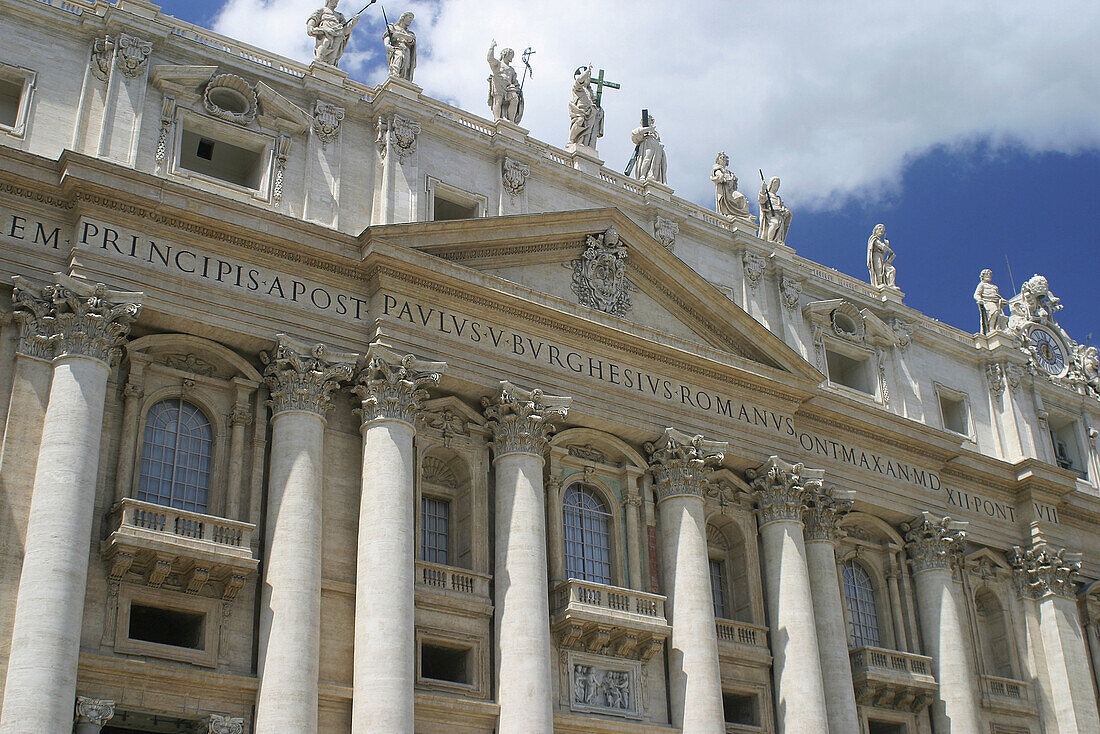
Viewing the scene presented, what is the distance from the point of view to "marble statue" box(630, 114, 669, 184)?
38.5 meters

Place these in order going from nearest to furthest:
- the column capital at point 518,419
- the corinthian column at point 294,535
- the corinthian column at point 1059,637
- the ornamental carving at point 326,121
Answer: the corinthian column at point 294,535 → the column capital at point 518,419 → the ornamental carving at point 326,121 → the corinthian column at point 1059,637

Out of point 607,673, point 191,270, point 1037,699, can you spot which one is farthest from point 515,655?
point 1037,699

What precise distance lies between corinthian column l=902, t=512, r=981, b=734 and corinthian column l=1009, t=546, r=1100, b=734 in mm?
3029

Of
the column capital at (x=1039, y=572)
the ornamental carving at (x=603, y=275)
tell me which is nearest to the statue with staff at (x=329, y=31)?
the ornamental carving at (x=603, y=275)

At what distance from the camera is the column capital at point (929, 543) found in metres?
37.6

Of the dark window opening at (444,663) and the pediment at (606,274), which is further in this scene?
the pediment at (606,274)

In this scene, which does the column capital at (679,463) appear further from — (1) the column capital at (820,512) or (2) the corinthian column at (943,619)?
(2) the corinthian column at (943,619)

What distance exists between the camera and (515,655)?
27.6 m

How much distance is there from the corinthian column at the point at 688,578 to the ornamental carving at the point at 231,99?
12754 millimetres

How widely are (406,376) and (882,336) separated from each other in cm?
1886

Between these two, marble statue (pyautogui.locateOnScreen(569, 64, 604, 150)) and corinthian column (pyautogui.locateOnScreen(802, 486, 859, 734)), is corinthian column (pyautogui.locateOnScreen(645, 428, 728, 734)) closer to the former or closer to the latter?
corinthian column (pyautogui.locateOnScreen(802, 486, 859, 734))

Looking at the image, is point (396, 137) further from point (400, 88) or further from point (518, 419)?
point (518, 419)

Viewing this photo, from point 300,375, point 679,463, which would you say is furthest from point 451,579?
point 679,463

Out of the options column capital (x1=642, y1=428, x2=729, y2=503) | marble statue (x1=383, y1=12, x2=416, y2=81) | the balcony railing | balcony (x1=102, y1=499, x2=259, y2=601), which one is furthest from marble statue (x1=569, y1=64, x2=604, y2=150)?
balcony (x1=102, y1=499, x2=259, y2=601)
